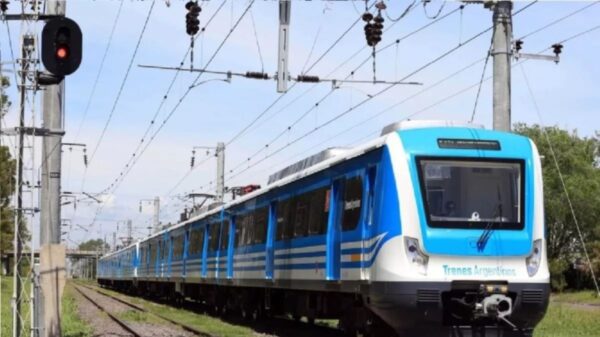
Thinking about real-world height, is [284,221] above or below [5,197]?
below

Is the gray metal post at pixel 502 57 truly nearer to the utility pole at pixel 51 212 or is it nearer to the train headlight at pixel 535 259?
the train headlight at pixel 535 259

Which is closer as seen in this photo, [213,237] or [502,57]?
[502,57]

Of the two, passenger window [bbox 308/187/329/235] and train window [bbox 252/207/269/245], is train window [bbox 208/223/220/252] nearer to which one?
train window [bbox 252/207/269/245]

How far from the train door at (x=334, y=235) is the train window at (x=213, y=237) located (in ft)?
36.0

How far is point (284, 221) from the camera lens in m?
17.4

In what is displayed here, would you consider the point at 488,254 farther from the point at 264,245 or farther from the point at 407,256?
the point at 264,245

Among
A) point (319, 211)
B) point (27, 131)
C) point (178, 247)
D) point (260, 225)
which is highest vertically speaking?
point (27, 131)

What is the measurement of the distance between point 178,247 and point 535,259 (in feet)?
73.4

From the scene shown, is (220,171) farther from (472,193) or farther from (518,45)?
(472,193)

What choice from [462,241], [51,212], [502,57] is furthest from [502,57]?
[51,212]

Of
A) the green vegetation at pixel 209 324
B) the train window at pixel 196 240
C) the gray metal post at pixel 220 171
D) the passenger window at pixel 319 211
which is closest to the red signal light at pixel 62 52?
the passenger window at pixel 319 211

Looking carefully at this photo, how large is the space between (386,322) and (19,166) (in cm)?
567

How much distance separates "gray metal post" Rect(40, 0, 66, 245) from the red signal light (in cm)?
361

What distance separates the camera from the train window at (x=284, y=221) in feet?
55.6
